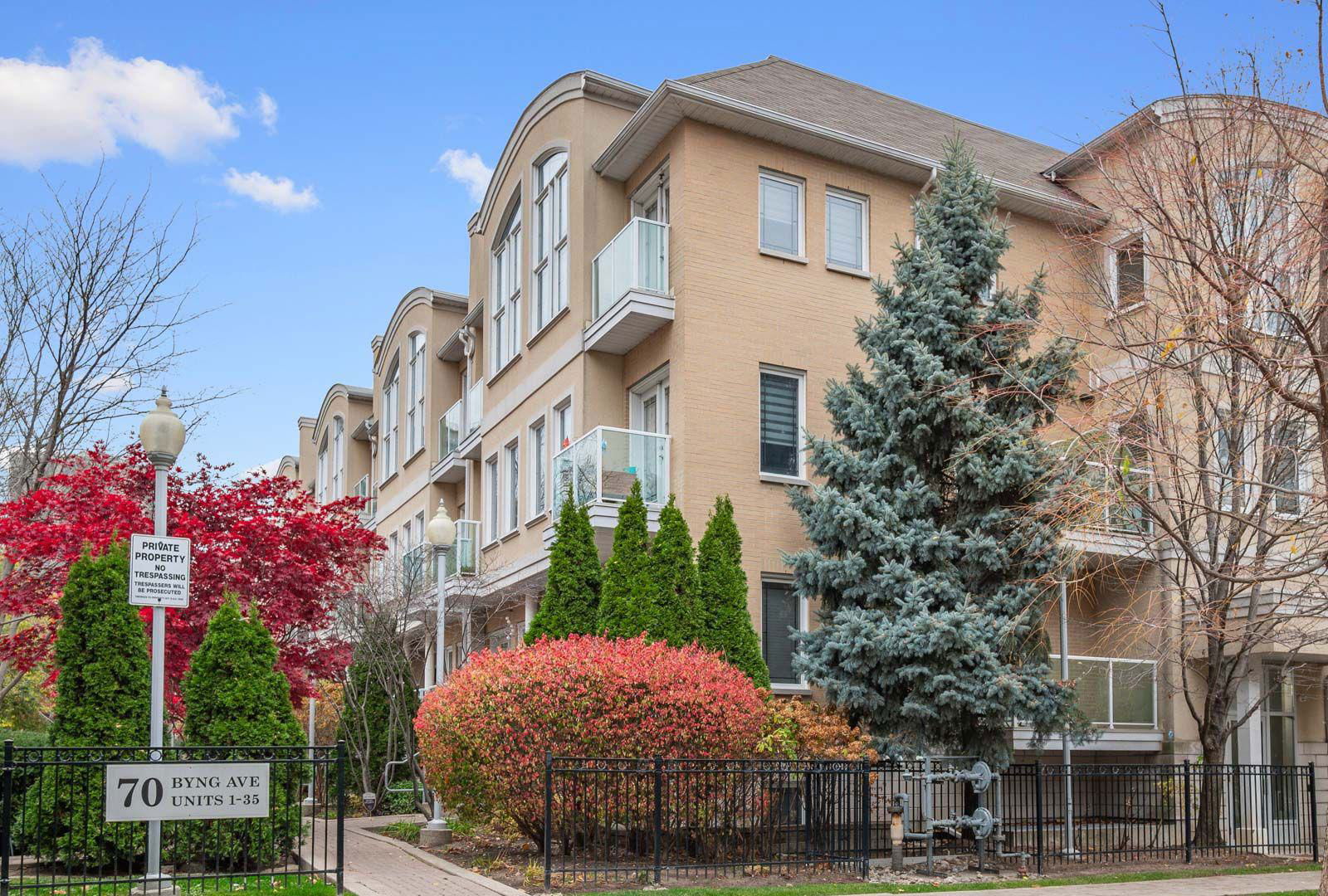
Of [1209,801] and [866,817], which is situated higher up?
[866,817]

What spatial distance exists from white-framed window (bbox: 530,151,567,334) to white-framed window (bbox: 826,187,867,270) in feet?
15.0

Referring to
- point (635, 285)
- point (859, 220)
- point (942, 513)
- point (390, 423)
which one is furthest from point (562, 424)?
point (390, 423)

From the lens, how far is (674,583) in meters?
17.7

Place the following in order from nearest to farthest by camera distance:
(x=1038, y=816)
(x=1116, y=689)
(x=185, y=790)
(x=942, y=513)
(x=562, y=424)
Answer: (x=185, y=790) < (x=1038, y=816) < (x=942, y=513) < (x=1116, y=689) < (x=562, y=424)

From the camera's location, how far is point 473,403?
2819 cm

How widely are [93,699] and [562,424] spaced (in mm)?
10330

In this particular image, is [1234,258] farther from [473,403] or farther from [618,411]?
[473,403]

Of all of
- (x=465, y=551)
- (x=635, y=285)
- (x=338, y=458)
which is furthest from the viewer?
(x=338, y=458)

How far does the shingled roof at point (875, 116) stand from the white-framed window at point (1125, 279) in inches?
62.6

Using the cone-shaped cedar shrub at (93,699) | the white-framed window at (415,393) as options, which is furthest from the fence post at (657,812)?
the white-framed window at (415,393)

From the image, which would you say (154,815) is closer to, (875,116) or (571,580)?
(571,580)

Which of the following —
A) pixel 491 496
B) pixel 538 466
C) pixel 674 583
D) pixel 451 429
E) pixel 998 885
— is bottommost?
pixel 998 885

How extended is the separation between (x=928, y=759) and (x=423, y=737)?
232 inches

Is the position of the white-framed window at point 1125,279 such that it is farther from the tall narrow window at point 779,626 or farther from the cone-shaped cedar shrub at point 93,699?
the cone-shaped cedar shrub at point 93,699
